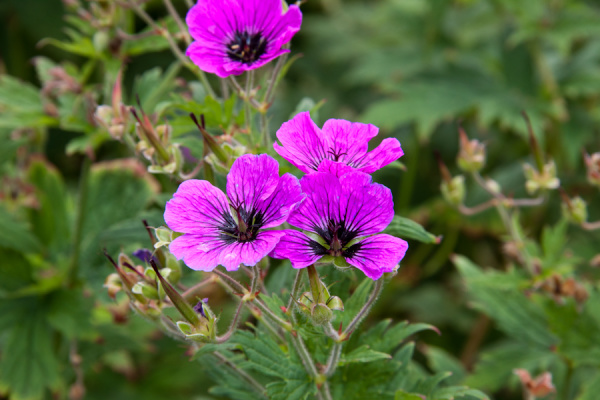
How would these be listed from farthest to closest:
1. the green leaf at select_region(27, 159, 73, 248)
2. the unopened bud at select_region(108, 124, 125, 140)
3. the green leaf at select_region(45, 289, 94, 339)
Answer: the green leaf at select_region(27, 159, 73, 248), the green leaf at select_region(45, 289, 94, 339), the unopened bud at select_region(108, 124, 125, 140)

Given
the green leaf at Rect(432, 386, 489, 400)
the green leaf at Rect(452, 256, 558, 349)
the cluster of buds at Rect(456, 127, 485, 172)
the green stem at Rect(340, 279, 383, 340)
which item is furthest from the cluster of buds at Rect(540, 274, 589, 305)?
the green stem at Rect(340, 279, 383, 340)

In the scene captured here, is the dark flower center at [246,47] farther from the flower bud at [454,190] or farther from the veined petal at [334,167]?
the flower bud at [454,190]

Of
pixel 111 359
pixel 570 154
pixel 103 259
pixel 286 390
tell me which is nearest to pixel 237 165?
pixel 286 390

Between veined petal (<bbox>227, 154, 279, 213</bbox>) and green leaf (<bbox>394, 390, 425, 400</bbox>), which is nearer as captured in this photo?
veined petal (<bbox>227, 154, 279, 213</bbox>)

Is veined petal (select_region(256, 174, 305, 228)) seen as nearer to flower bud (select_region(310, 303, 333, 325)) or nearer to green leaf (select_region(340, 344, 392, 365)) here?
flower bud (select_region(310, 303, 333, 325))

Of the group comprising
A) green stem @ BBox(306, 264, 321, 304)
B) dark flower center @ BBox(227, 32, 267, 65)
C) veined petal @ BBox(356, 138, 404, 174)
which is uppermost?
dark flower center @ BBox(227, 32, 267, 65)

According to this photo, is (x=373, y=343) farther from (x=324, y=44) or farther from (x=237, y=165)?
(x=324, y=44)
